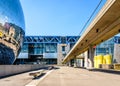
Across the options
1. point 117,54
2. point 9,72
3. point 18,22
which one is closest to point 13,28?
point 18,22

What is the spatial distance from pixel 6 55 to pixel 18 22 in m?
4.66

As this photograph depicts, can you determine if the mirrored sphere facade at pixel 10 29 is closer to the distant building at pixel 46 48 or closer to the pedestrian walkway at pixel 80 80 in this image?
the pedestrian walkway at pixel 80 80

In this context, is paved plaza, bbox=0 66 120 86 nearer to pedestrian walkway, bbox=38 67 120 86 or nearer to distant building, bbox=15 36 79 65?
pedestrian walkway, bbox=38 67 120 86

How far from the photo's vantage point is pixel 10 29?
28.7m

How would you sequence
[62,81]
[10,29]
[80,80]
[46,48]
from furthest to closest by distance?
[46,48], [10,29], [80,80], [62,81]

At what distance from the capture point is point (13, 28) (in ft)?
98.2

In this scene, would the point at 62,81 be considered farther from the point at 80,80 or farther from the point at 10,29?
the point at 10,29

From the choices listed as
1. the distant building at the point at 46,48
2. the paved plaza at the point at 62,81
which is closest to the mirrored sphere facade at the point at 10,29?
the paved plaza at the point at 62,81

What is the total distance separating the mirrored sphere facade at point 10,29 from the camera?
26812mm

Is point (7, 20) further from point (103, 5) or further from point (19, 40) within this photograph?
point (103, 5)

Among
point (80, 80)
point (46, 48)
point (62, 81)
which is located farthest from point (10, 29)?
point (46, 48)

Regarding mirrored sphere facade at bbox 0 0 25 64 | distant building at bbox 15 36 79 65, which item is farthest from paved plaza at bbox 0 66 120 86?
distant building at bbox 15 36 79 65

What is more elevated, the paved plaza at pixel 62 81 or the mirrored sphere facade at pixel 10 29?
the mirrored sphere facade at pixel 10 29

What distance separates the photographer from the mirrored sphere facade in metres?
26.8
